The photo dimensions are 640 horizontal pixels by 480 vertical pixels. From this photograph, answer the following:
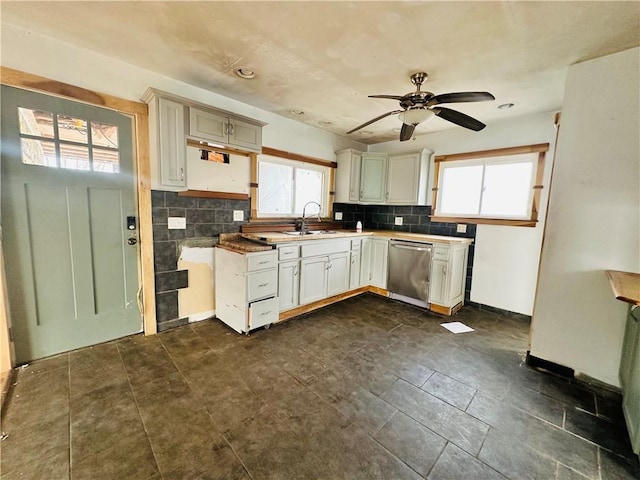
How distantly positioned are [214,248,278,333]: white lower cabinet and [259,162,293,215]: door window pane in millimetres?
963

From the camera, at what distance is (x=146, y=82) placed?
236cm

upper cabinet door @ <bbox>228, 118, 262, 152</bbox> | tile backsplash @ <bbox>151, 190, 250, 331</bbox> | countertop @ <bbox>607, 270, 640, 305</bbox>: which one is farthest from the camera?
upper cabinet door @ <bbox>228, 118, 262, 152</bbox>

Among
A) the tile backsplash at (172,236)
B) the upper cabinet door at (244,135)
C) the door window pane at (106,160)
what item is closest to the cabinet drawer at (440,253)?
the upper cabinet door at (244,135)

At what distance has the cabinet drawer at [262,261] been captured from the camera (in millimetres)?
2564

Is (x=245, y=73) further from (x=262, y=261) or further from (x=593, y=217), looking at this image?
(x=593, y=217)

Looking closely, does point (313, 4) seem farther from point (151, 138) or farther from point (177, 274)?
point (177, 274)

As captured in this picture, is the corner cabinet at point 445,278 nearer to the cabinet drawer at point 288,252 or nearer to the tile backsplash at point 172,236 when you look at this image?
the cabinet drawer at point 288,252

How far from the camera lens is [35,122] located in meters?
1.97

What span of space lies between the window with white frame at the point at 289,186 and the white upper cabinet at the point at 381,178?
0.31 meters

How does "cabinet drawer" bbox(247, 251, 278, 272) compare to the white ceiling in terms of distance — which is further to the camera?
"cabinet drawer" bbox(247, 251, 278, 272)

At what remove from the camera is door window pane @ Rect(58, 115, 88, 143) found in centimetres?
206

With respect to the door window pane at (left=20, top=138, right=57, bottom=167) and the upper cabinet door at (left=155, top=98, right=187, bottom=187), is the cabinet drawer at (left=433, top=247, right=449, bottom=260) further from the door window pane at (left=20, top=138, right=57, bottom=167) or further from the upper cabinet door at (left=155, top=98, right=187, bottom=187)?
the door window pane at (left=20, top=138, right=57, bottom=167)

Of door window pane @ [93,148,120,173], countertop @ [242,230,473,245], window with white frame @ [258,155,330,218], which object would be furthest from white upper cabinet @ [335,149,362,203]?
door window pane @ [93,148,120,173]

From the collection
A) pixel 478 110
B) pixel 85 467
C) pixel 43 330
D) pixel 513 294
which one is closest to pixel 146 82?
pixel 43 330
